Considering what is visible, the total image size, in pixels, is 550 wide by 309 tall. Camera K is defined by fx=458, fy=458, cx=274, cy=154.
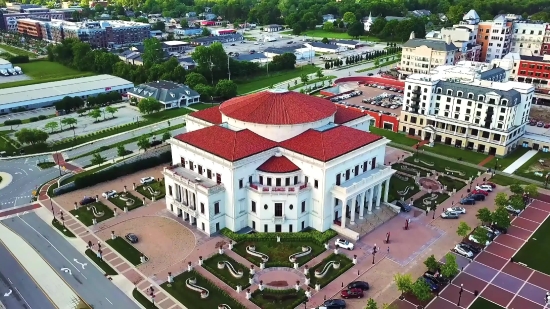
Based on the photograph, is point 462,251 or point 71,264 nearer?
point 71,264

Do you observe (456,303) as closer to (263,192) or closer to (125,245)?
(263,192)

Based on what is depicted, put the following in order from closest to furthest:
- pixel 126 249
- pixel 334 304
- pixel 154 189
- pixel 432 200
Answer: pixel 334 304 → pixel 126 249 → pixel 432 200 → pixel 154 189

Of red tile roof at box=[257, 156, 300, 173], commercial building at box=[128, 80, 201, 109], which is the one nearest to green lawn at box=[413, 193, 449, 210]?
red tile roof at box=[257, 156, 300, 173]

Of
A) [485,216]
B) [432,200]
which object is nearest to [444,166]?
[432,200]

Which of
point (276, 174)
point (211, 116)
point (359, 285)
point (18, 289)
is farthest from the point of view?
point (211, 116)

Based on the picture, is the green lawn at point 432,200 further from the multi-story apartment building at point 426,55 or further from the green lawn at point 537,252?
the multi-story apartment building at point 426,55

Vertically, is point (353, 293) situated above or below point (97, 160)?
below

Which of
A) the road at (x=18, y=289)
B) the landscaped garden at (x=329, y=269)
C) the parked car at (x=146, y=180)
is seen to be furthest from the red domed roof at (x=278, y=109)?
the road at (x=18, y=289)

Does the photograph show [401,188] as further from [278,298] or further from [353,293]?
[278,298]
